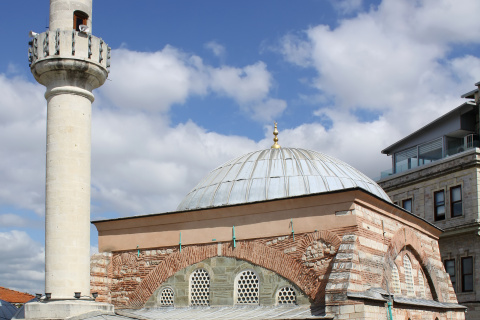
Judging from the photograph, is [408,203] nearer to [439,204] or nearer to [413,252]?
[439,204]

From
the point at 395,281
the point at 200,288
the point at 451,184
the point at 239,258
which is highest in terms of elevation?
the point at 451,184

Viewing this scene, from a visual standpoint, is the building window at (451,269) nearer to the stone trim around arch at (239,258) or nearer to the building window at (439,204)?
the building window at (439,204)

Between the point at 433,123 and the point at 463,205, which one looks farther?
the point at 433,123

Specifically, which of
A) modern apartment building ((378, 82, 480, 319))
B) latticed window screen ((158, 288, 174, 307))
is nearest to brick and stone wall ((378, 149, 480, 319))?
modern apartment building ((378, 82, 480, 319))

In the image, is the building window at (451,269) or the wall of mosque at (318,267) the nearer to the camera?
the wall of mosque at (318,267)

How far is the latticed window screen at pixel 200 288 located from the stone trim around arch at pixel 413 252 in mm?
4225

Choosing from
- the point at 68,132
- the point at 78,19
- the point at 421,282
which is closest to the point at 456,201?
the point at 421,282

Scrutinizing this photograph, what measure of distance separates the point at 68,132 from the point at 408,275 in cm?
875

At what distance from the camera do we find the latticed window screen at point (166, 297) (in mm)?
16391

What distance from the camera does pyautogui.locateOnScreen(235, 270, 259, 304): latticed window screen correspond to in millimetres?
15211

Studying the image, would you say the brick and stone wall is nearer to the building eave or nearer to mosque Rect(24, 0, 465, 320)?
the building eave

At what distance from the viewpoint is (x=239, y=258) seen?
609 inches

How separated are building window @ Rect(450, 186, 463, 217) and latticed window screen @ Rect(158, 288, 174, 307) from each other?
49.7ft

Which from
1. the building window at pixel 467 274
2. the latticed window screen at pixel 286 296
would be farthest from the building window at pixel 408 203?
the latticed window screen at pixel 286 296
